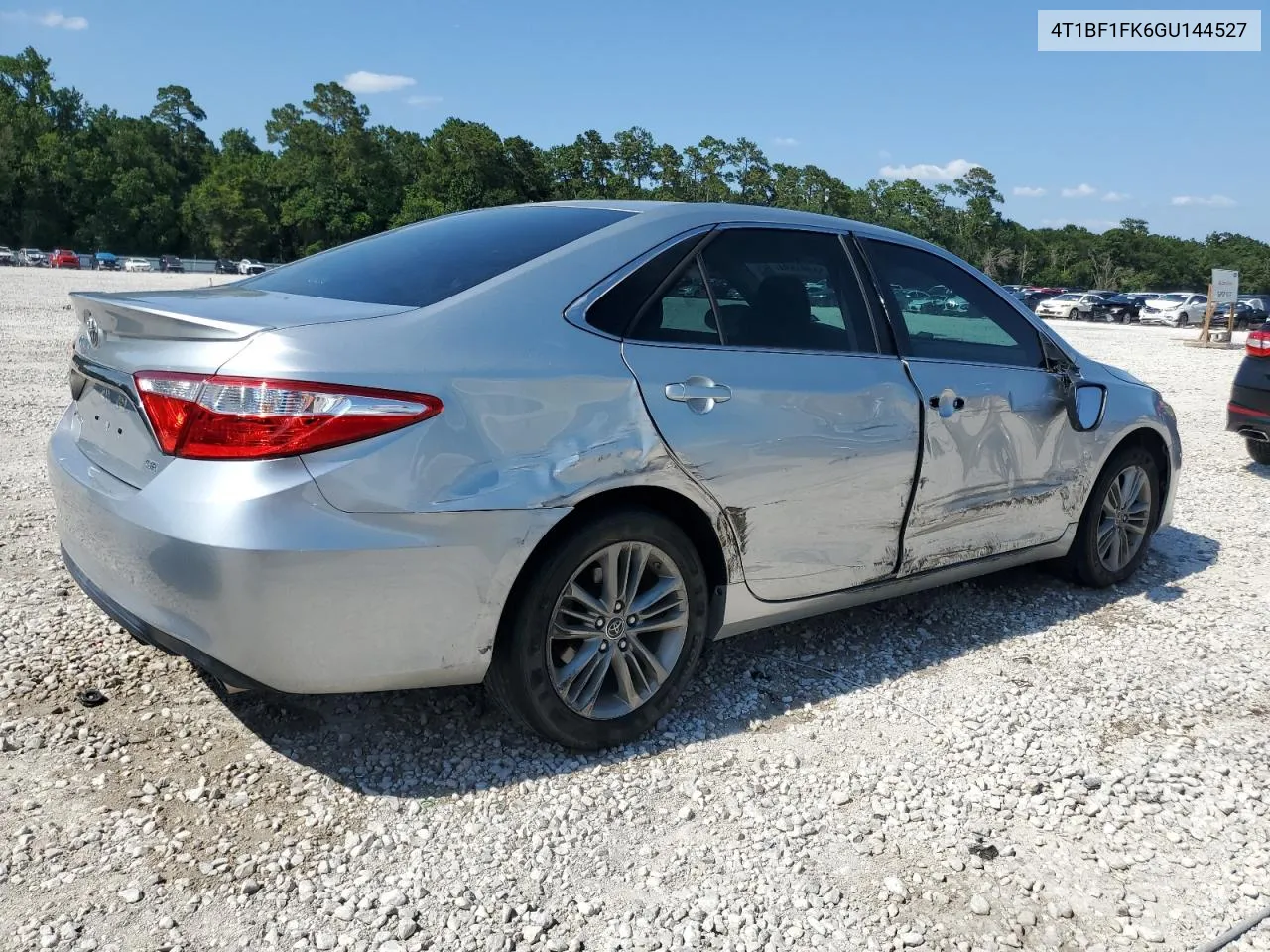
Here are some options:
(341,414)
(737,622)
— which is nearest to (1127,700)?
(737,622)

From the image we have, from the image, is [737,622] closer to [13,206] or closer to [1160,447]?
[1160,447]

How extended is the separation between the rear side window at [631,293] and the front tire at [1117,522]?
8.42ft

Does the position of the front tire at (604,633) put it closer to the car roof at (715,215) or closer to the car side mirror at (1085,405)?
the car roof at (715,215)

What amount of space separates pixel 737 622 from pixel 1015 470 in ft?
4.97

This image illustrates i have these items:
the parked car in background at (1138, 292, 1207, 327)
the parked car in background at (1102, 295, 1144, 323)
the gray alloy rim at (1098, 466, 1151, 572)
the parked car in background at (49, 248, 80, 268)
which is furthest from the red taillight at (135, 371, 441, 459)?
the parked car in background at (49, 248, 80, 268)

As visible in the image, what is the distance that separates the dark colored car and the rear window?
257 inches

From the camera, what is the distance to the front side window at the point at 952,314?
3.83 metres

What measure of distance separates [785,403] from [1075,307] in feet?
176

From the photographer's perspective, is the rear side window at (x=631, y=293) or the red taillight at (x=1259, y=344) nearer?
the rear side window at (x=631, y=293)

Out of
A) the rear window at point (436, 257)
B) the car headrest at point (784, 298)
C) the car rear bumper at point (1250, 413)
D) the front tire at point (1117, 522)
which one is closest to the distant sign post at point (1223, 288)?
the car rear bumper at point (1250, 413)

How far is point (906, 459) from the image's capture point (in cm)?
362

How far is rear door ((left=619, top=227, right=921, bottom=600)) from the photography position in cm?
305

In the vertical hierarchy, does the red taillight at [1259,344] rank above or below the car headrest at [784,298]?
below

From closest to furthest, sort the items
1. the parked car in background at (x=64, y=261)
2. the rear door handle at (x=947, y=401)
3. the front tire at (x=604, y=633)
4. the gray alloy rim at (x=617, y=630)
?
the front tire at (x=604, y=633)
the gray alloy rim at (x=617, y=630)
the rear door handle at (x=947, y=401)
the parked car in background at (x=64, y=261)
